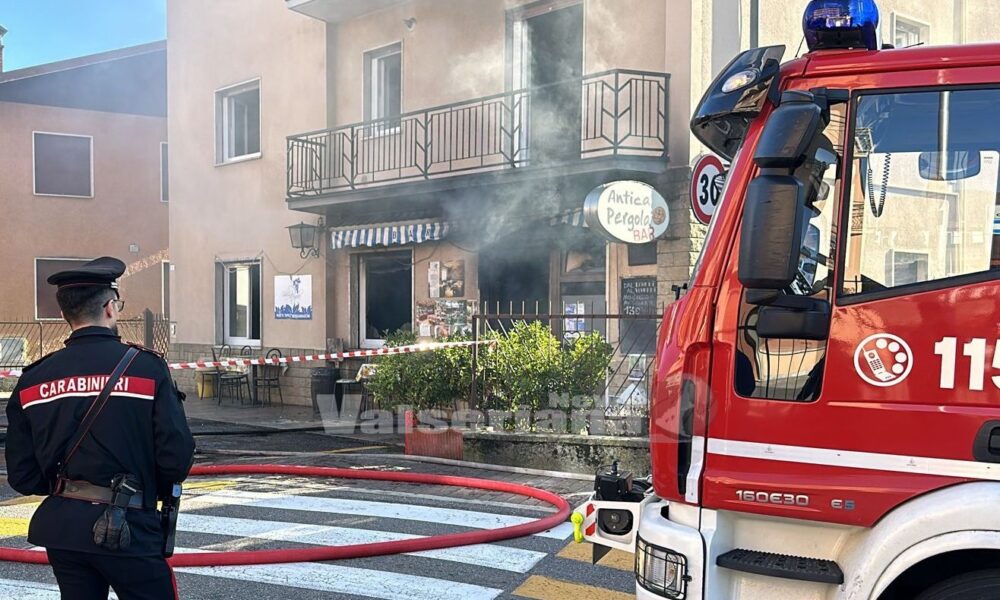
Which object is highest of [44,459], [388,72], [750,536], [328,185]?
[388,72]

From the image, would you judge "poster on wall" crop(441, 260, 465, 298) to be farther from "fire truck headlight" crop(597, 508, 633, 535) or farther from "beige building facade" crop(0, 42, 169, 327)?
"beige building facade" crop(0, 42, 169, 327)

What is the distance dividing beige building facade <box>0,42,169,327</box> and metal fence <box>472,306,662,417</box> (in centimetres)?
1652

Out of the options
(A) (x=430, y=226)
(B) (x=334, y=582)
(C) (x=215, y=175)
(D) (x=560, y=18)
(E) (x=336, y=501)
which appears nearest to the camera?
(B) (x=334, y=582)

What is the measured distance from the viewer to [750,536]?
9.87 ft

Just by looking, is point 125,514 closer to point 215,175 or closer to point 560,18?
point 560,18

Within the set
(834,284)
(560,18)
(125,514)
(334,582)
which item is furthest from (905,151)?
(560,18)

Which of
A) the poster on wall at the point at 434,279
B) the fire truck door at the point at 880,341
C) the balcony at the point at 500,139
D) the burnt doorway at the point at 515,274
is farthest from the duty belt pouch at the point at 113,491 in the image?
the poster on wall at the point at 434,279

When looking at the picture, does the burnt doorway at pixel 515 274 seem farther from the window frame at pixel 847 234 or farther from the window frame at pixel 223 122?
the window frame at pixel 847 234

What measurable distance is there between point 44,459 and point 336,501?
4112 mm

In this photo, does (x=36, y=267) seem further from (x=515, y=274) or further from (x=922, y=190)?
(x=922, y=190)

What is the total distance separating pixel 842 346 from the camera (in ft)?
9.32

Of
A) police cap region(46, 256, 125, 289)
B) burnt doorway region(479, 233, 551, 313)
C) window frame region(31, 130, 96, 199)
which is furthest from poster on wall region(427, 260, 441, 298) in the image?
window frame region(31, 130, 96, 199)

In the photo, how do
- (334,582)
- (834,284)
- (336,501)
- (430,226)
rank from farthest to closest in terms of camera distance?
(430,226) < (336,501) < (334,582) < (834,284)

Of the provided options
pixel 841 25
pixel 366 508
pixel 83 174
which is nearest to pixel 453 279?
pixel 366 508
